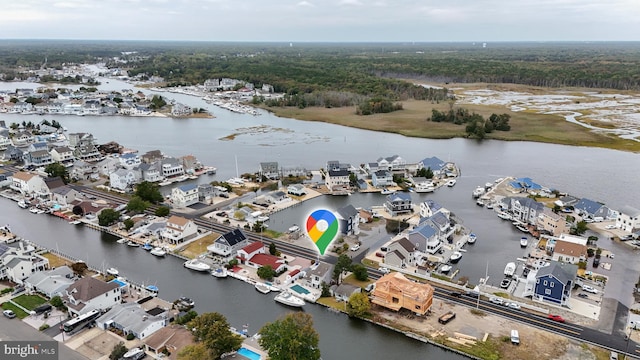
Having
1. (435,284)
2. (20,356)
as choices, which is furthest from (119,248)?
(435,284)

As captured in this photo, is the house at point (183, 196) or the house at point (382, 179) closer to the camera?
the house at point (183, 196)

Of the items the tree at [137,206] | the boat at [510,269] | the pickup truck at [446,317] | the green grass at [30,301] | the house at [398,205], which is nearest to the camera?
the pickup truck at [446,317]

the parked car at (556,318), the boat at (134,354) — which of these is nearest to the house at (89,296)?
the boat at (134,354)

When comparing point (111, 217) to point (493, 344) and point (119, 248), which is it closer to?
point (119, 248)

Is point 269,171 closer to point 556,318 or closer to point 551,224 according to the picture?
point 551,224

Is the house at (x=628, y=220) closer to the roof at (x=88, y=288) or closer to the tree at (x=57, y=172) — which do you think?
the roof at (x=88, y=288)

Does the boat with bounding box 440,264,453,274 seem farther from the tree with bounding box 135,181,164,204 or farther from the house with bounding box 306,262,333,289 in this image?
the tree with bounding box 135,181,164,204
